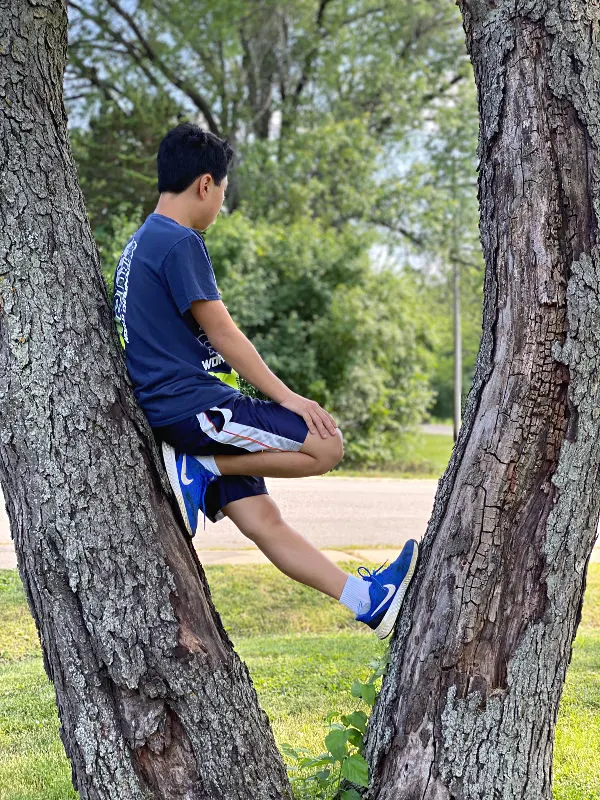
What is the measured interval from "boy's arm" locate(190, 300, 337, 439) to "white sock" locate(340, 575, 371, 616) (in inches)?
21.1

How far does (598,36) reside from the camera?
2.60m

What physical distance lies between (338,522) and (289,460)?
664 centimetres

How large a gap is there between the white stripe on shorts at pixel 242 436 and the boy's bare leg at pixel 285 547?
241 millimetres

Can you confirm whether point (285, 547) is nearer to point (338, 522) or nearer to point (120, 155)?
point (338, 522)

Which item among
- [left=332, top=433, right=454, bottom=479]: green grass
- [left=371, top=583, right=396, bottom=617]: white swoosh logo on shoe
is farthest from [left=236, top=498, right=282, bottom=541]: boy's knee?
[left=332, top=433, right=454, bottom=479]: green grass

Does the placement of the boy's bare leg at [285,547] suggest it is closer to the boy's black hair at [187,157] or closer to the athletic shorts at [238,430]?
the athletic shorts at [238,430]

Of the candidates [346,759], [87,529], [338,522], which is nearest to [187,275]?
[87,529]

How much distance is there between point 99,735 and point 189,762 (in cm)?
27

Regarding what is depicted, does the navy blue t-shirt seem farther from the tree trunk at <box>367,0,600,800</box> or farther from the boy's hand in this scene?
the tree trunk at <box>367,0,600,800</box>

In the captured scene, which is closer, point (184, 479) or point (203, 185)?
point (184, 479)

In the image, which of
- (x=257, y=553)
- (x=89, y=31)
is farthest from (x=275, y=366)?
(x=89, y=31)

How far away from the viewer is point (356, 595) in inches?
116

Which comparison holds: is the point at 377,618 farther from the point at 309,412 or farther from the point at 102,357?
the point at 102,357

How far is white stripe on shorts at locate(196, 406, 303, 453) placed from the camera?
284cm
